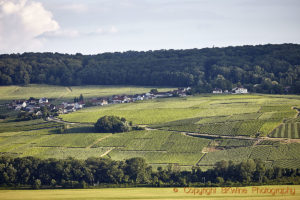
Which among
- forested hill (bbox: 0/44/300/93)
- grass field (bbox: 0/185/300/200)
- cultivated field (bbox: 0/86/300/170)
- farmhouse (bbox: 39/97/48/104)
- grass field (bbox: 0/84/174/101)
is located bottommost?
grass field (bbox: 0/185/300/200)

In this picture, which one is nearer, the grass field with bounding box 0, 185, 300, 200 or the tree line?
the grass field with bounding box 0, 185, 300, 200

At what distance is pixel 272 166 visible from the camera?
56.0 meters

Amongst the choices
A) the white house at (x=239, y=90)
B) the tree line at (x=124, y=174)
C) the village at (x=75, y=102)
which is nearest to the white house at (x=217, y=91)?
the white house at (x=239, y=90)

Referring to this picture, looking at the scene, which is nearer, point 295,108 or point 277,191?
point 277,191

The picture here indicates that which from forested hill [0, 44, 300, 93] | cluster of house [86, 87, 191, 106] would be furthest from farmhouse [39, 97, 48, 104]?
forested hill [0, 44, 300, 93]

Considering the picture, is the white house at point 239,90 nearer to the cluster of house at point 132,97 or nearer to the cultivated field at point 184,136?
the cluster of house at point 132,97

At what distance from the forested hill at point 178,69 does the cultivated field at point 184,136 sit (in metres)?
30.8

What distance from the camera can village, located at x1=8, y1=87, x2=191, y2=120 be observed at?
108 meters

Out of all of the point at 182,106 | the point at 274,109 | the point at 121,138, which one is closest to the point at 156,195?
the point at 121,138

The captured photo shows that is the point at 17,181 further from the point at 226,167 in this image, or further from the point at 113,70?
the point at 113,70

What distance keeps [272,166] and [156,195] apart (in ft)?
51.3

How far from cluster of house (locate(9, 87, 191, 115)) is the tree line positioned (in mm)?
48326

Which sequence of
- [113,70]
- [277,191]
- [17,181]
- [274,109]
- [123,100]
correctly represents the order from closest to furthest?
1. [277,191]
2. [17,181]
3. [274,109]
4. [123,100]
5. [113,70]

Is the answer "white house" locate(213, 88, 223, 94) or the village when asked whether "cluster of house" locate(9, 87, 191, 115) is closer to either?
the village
